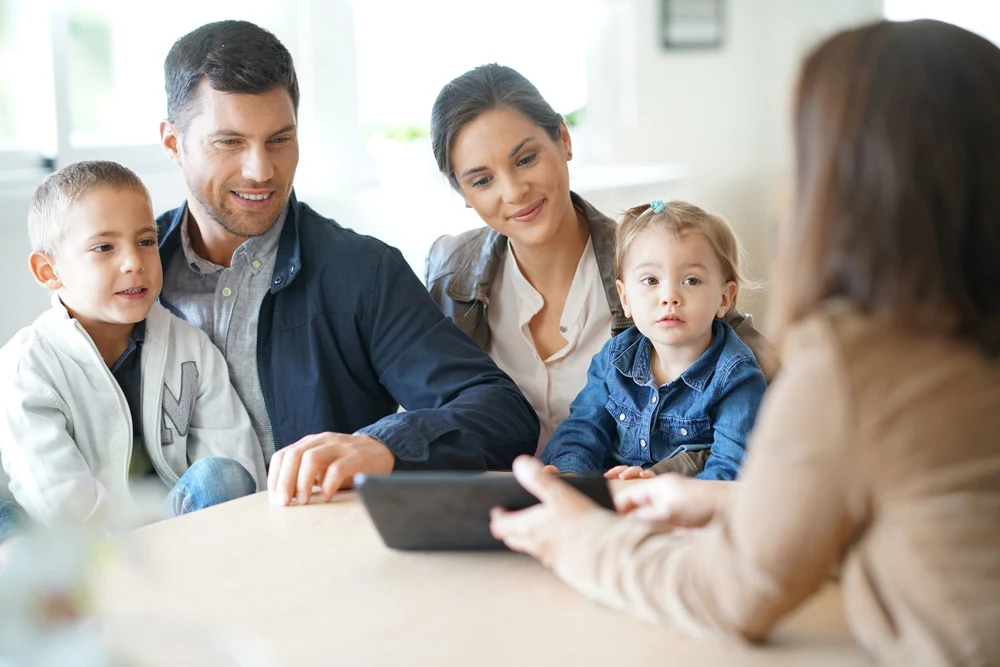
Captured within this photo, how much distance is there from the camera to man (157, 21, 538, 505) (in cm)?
205

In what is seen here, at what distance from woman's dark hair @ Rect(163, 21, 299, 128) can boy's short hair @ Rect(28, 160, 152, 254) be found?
0.27 metres

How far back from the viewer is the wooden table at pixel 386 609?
36.6 inches

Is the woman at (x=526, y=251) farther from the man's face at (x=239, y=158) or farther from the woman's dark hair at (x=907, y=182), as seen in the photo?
the woman's dark hair at (x=907, y=182)

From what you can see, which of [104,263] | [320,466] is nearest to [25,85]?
[104,263]

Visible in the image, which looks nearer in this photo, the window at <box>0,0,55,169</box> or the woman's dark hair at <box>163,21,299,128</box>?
the woman's dark hair at <box>163,21,299,128</box>

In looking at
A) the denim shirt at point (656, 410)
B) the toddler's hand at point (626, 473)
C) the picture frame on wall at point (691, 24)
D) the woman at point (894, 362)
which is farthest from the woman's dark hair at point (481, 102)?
the picture frame on wall at point (691, 24)

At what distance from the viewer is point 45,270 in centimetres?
193

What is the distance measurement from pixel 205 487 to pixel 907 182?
1.22m

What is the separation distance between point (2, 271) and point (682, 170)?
12.5ft

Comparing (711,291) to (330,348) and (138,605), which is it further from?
(138,605)

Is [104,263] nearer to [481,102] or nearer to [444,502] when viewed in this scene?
[481,102]

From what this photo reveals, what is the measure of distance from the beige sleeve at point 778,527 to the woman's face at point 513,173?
138cm

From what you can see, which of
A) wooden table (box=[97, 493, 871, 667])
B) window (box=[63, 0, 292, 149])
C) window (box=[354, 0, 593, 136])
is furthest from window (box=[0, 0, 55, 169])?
wooden table (box=[97, 493, 871, 667])

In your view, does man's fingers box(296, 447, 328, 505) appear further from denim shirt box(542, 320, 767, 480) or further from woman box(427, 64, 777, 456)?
woman box(427, 64, 777, 456)
